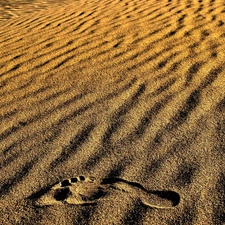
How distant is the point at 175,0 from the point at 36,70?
3.06m

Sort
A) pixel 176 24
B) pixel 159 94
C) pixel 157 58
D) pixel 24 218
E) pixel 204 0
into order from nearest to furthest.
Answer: pixel 24 218
pixel 159 94
pixel 157 58
pixel 176 24
pixel 204 0

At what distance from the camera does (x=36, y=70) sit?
11.0 ft

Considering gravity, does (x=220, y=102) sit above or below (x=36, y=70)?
below

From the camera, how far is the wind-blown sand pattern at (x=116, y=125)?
5.71ft

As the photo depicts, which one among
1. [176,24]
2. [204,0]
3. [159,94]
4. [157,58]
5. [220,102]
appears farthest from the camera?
[204,0]

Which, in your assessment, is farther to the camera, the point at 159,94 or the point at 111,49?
the point at 111,49

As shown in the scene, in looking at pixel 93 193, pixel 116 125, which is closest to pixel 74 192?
pixel 93 193

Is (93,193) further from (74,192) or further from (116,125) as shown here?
(116,125)

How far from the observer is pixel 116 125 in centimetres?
240

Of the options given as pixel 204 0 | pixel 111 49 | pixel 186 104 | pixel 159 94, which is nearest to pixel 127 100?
pixel 159 94

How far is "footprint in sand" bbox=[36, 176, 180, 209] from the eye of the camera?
1745 millimetres

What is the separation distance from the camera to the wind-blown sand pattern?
1.74 meters

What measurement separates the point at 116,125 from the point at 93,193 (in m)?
0.69

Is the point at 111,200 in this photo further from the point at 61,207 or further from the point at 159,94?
the point at 159,94
